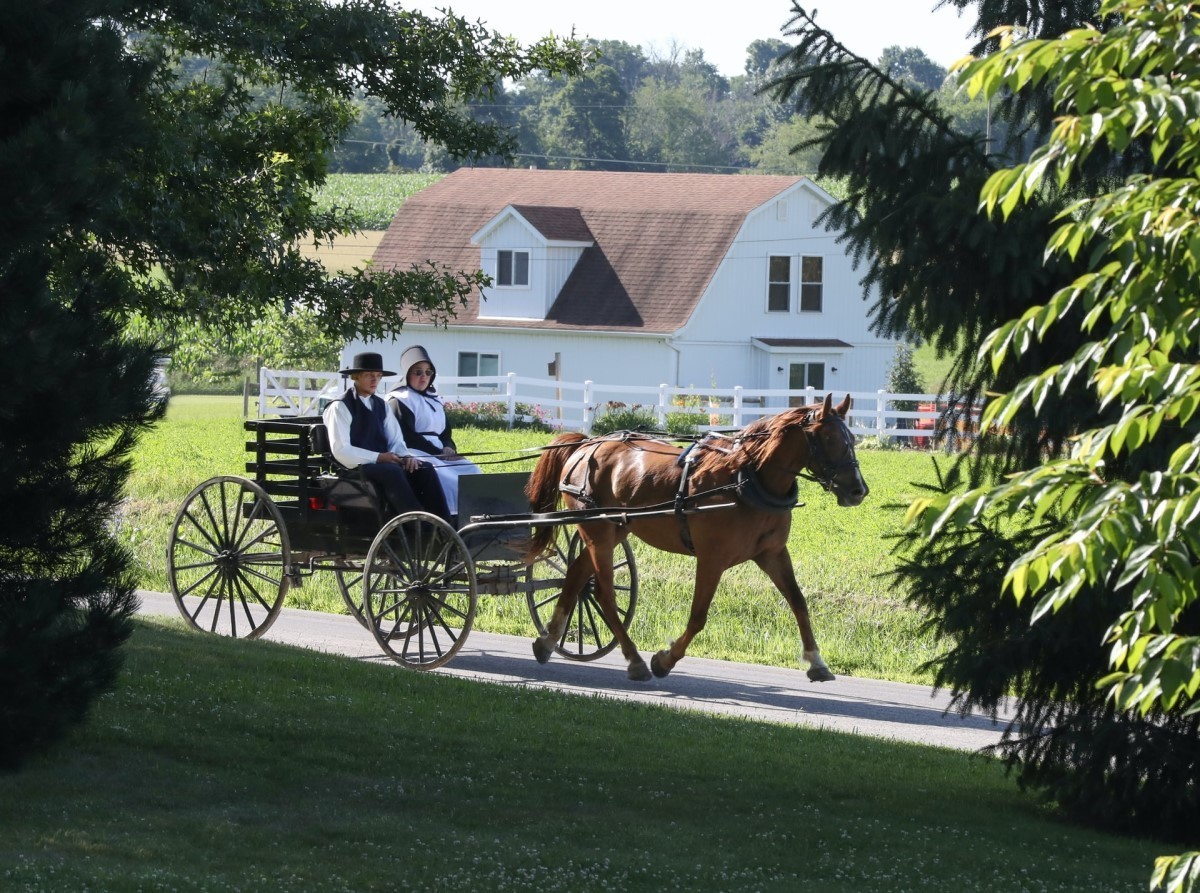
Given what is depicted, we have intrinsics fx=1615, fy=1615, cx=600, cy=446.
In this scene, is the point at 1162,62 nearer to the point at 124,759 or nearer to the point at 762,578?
the point at 124,759

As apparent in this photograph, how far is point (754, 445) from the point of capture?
12.2 meters

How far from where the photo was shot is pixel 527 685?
12359mm

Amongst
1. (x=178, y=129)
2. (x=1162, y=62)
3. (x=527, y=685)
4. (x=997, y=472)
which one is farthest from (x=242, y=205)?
(x=1162, y=62)

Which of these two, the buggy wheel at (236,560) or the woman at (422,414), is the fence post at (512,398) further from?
the woman at (422,414)

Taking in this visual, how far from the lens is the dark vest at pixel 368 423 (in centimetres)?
1319

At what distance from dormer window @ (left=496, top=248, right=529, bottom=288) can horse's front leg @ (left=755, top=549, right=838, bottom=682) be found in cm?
2934

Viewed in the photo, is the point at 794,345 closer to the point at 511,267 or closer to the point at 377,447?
the point at 511,267

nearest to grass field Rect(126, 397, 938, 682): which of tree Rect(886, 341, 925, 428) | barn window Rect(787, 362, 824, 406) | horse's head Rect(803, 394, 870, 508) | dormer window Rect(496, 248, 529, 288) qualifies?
horse's head Rect(803, 394, 870, 508)

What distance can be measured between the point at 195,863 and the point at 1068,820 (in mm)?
4497

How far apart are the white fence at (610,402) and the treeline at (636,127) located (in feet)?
107

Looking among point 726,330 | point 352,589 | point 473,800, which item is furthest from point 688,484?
point 726,330

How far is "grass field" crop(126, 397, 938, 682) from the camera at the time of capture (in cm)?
1516

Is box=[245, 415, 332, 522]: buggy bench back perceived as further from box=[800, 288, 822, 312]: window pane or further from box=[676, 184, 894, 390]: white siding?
box=[800, 288, 822, 312]: window pane

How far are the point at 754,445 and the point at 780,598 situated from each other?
5.04 meters
